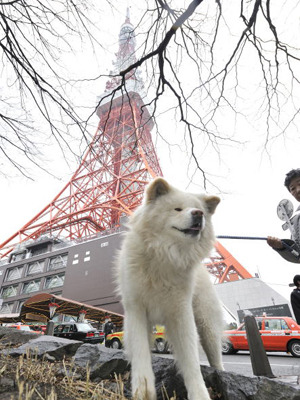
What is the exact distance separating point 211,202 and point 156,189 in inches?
18.3

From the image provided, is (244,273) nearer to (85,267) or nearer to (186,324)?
(85,267)

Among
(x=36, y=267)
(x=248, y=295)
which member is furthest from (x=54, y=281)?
(x=248, y=295)

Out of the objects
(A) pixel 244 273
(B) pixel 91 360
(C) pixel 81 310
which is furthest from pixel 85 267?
(B) pixel 91 360

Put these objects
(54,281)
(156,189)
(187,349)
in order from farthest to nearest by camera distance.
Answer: (54,281), (156,189), (187,349)

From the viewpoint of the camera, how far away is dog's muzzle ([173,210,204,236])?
5.31 ft

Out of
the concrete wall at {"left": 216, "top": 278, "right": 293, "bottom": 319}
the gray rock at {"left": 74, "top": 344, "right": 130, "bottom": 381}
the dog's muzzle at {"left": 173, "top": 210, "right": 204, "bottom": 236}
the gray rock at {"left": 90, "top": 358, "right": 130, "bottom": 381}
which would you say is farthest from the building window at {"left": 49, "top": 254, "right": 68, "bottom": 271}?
the dog's muzzle at {"left": 173, "top": 210, "right": 204, "bottom": 236}

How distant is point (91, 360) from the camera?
2.17 m

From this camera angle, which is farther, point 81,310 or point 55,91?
point 81,310

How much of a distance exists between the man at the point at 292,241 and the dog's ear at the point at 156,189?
1.27 metres

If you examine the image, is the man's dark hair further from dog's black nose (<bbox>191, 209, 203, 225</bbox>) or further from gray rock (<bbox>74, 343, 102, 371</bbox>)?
gray rock (<bbox>74, 343, 102, 371</bbox>)

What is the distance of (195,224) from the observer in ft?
5.35

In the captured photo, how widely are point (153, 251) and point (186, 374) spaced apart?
2.45 feet

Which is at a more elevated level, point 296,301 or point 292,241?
point 292,241

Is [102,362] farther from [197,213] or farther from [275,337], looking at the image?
[275,337]
